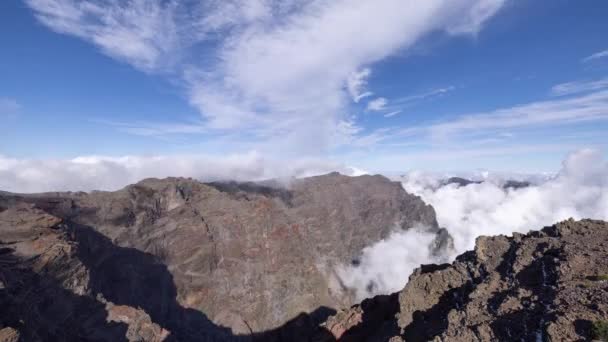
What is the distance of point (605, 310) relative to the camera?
28.7 metres

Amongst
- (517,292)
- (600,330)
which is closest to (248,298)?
(517,292)

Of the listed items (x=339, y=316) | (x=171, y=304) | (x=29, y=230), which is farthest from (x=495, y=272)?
(x=171, y=304)

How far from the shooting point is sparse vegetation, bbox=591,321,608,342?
26.2 meters

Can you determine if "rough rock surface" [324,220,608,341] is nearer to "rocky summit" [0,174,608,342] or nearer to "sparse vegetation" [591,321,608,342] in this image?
"rocky summit" [0,174,608,342]

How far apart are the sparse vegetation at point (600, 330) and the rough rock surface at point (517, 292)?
1.30 feet

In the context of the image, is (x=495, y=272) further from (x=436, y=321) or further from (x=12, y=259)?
(x=12, y=259)

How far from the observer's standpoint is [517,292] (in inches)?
1487

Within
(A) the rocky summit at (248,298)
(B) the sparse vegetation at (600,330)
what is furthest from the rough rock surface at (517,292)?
(B) the sparse vegetation at (600,330)

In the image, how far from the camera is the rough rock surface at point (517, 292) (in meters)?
30.9

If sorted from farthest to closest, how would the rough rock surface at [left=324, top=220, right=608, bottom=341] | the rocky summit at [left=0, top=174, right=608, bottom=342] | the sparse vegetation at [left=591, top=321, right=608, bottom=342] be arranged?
the rocky summit at [left=0, top=174, right=608, bottom=342], the rough rock surface at [left=324, top=220, right=608, bottom=341], the sparse vegetation at [left=591, top=321, right=608, bottom=342]

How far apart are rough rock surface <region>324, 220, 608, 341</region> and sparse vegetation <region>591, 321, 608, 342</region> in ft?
1.30

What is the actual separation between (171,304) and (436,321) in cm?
15778

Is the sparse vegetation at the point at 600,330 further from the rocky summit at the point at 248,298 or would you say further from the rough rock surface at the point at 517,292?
the rough rock surface at the point at 517,292

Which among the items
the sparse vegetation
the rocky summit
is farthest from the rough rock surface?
the sparse vegetation
